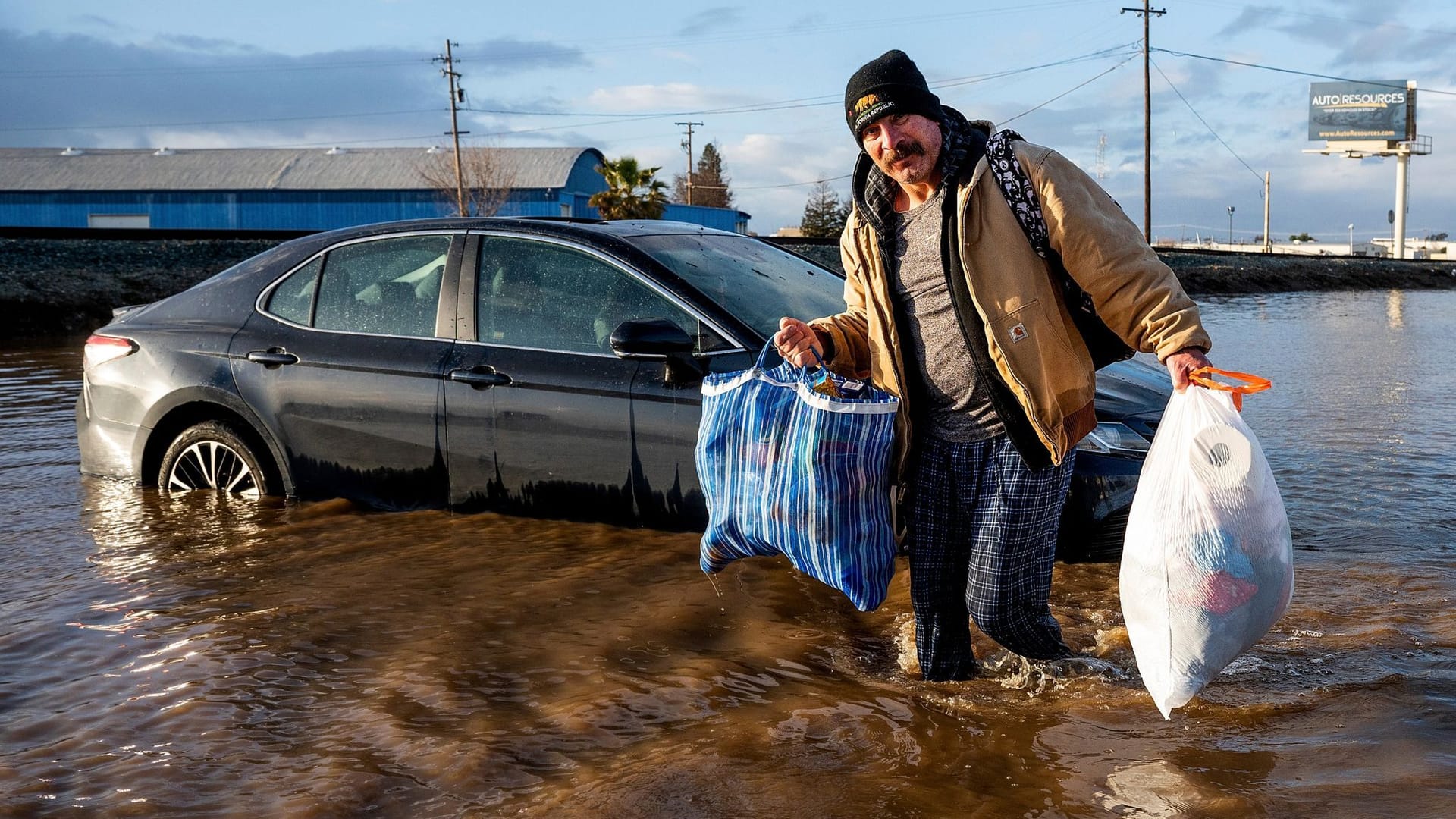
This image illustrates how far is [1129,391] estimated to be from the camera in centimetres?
471

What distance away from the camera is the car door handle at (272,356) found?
554 cm

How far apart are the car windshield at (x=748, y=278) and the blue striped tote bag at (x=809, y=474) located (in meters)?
1.44

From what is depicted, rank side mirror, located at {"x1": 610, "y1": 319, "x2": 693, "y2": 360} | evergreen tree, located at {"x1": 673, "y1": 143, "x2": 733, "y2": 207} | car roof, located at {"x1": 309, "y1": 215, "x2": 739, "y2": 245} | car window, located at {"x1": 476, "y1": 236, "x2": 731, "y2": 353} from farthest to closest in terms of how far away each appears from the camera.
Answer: evergreen tree, located at {"x1": 673, "y1": 143, "x2": 733, "y2": 207} → car roof, located at {"x1": 309, "y1": 215, "x2": 739, "y2": 245} → car window, located at {"x1": 476, "y1": 236, "x2": 731, "y2": 353} → side mirror, located at {"x1": 610, "y1": 319, "x2": 693, "y2": 360}

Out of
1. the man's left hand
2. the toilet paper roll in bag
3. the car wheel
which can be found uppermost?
the man's left hand

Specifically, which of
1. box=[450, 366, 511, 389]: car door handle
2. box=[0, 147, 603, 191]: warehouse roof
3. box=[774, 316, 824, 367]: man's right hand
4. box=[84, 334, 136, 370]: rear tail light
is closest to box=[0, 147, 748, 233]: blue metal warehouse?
box=[0, 147, 603, 191]: warehouse roof

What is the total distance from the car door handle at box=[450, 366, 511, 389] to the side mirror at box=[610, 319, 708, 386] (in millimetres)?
668

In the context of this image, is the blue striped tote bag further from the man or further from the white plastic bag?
the white plastic bag

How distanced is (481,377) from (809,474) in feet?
7.31

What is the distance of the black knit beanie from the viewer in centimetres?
300

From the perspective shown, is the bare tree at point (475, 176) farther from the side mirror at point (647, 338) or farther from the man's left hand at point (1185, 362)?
the man's left hand at point (1185, 362)

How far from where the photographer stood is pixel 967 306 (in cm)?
301

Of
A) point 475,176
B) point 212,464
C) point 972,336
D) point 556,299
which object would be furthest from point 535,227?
point 475,176

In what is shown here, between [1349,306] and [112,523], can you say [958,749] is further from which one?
[1349,306]

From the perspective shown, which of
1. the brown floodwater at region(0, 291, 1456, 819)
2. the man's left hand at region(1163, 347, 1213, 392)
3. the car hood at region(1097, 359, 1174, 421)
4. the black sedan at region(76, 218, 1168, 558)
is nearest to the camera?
the man's left hand at region(1163, 347, 1213, 392)
